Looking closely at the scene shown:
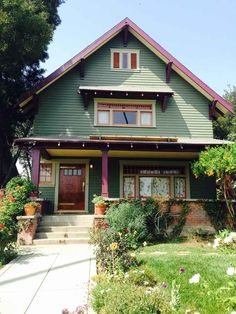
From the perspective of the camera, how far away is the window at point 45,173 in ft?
46.2

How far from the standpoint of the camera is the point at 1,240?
7.05 metres

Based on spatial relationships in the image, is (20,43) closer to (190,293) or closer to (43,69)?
(43,69)

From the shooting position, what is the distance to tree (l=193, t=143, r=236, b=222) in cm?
977

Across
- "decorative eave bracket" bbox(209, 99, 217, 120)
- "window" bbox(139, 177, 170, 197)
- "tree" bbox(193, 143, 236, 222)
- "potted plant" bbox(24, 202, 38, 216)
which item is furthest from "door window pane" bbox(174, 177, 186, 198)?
"potted plant" bbox(24, 202, 38, 216)

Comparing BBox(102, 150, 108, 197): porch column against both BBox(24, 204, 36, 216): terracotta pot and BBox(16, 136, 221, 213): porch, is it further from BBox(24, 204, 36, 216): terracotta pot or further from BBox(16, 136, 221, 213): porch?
BBox(24, 204, 36, 216): terracotta pot

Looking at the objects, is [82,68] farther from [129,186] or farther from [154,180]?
[154,180]

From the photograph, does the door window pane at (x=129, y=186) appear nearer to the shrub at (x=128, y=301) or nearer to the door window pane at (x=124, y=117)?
the door window pane at (x=124, y=117)

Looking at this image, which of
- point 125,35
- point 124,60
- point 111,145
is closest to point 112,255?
point 111,145

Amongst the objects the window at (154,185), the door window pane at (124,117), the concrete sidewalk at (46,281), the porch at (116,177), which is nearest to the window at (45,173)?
the porch at (116,177)

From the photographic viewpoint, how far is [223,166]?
32.3 ft

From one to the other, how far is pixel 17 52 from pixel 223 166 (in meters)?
11.1

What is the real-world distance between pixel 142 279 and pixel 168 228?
560 centimetres

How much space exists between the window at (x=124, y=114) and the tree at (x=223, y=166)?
14.1 feet

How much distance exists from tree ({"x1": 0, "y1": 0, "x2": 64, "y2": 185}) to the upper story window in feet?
11.6
